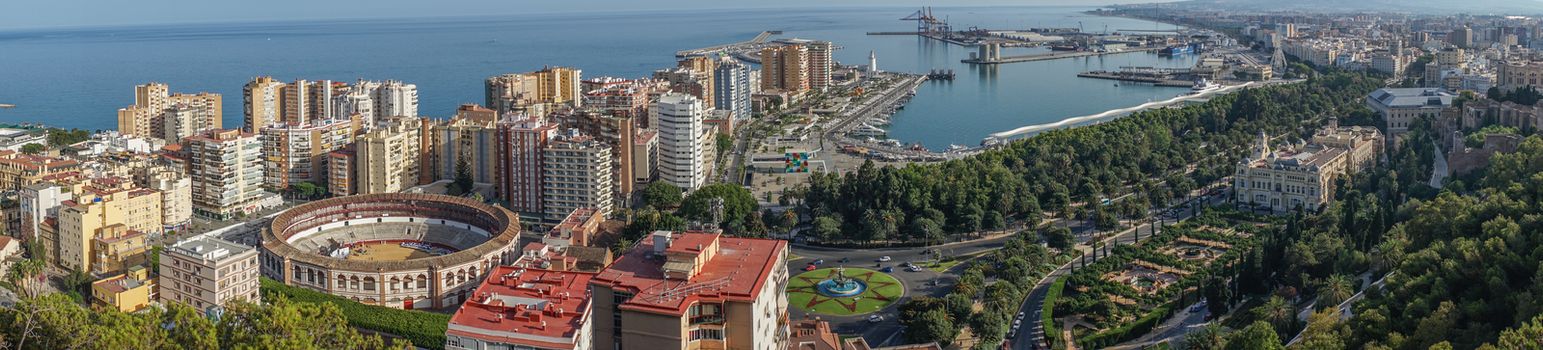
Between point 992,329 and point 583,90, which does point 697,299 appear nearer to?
point 992,329

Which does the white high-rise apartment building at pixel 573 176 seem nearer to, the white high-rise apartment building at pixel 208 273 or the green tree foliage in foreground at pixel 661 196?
the green tree foliage in foreground at pixel 661 196

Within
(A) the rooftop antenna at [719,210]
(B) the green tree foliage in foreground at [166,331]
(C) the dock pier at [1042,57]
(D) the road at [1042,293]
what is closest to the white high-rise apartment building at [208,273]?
(B) the green tree foliage in foreground at [166,331]

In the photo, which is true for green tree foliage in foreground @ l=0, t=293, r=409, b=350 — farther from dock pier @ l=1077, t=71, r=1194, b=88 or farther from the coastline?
→ dock pier @ l=1077, t=71, r=1194, b=88

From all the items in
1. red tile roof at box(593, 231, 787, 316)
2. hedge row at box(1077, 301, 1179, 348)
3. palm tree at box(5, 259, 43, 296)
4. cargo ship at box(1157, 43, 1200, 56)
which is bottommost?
hedge row at box(1077, 301, 1179, 348)

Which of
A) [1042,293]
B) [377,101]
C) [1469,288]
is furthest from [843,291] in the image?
[377,101]

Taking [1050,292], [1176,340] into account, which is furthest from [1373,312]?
[1050,292]

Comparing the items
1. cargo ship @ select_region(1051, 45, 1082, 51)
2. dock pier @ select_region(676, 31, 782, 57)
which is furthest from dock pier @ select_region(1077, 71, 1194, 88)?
dock pier @ select_region(676, 31, 782, 57)
